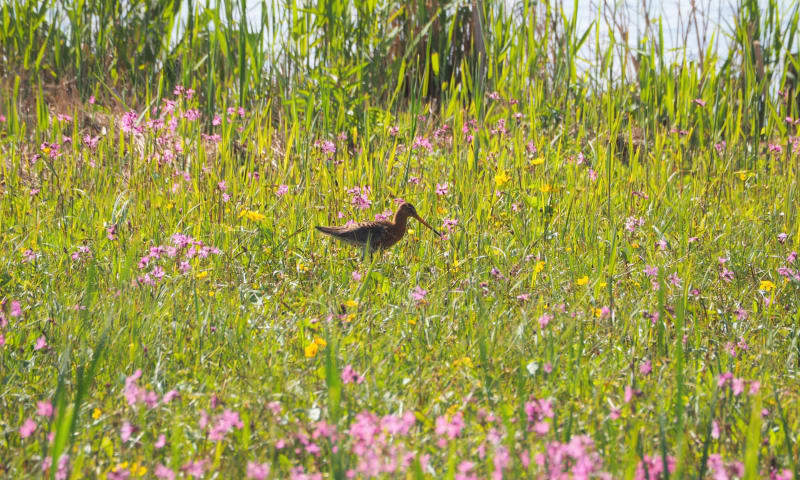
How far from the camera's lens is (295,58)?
7.21 meters

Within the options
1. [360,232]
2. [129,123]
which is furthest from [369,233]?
[129,123]

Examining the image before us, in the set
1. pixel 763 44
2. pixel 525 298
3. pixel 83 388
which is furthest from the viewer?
pixel 763 44

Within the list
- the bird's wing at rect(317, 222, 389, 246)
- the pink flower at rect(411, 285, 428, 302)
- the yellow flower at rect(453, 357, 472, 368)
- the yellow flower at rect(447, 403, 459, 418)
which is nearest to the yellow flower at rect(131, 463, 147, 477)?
the yellow flower at rect(447, 403, 459, 418)

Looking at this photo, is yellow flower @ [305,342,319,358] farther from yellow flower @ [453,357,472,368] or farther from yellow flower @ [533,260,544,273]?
yellow flower @ [533,260,544,273]

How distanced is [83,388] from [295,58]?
17.6ft

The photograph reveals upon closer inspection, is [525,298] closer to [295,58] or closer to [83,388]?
Result: [83,388]

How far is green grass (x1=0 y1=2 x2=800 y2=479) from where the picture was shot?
242 cm

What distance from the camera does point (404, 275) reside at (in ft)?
13.9

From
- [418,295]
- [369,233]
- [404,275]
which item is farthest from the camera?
[369,233]

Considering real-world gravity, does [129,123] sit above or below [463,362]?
above

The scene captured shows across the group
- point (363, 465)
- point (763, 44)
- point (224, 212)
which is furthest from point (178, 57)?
point (363, 465)

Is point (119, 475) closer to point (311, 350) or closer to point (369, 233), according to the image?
point (311, 350)

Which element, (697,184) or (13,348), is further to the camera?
(697,184)

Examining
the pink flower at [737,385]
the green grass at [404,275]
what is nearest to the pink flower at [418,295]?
the green grass at [404,275]
